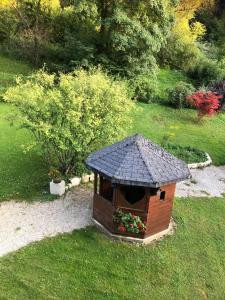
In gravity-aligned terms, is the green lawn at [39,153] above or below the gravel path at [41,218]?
above

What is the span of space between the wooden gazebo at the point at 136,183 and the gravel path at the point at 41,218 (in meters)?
1.17

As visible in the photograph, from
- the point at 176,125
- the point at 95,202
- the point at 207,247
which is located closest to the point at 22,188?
the point at 95,202

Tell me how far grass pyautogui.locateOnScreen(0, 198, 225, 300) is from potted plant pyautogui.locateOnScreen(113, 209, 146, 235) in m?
0.62

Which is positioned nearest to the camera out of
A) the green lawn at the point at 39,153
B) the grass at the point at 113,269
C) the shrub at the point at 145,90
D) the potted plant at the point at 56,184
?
the grass at the point at 113,269

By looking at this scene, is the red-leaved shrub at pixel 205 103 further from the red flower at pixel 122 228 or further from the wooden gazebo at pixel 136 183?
the red flower at pixel 122 228

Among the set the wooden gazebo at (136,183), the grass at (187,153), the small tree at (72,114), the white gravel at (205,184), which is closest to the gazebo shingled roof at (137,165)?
the wooden gazebo at (136,183)

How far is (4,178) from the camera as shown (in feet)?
59.9

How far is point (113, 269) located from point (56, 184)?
492 cm

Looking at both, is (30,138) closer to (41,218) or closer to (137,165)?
(41,218)

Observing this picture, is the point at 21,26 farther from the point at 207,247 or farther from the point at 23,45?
the point at 207,247

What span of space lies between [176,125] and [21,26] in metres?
17.3

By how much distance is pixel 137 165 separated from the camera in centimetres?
Result: 1448

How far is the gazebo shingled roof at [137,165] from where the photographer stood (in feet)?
45.9

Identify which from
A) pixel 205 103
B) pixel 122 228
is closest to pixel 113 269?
pixel 122 228
